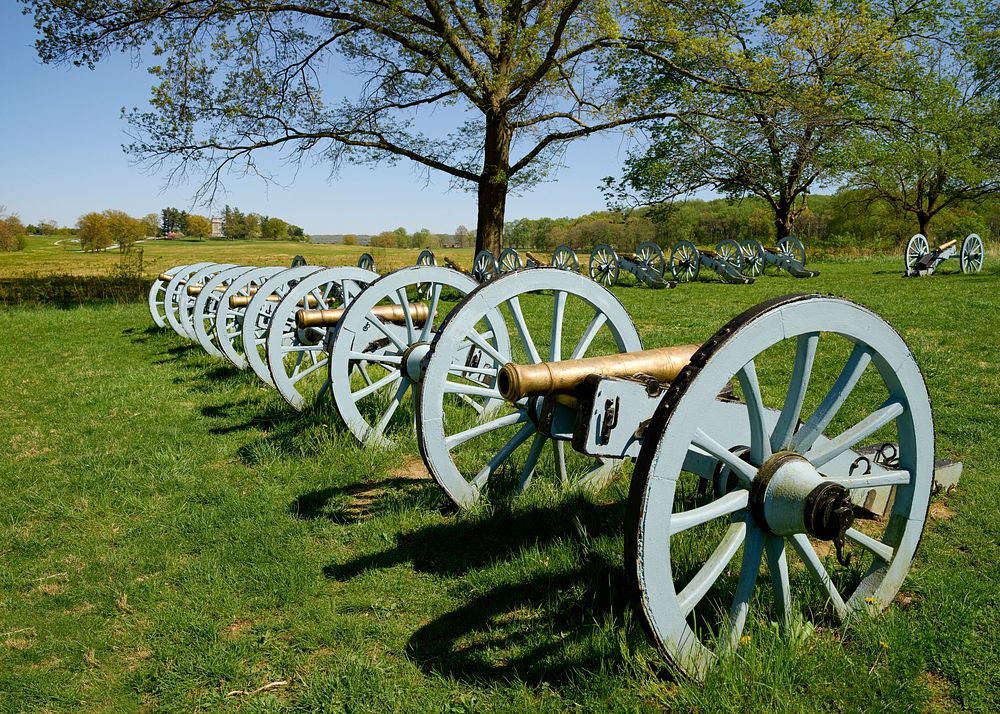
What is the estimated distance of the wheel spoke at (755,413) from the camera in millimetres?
2125

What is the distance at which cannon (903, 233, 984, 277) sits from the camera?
17.4 m

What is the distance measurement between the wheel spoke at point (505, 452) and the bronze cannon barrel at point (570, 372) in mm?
810

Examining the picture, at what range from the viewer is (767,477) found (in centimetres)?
223

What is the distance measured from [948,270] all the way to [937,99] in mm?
15463

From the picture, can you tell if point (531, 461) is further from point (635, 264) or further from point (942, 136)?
point (942, 136)

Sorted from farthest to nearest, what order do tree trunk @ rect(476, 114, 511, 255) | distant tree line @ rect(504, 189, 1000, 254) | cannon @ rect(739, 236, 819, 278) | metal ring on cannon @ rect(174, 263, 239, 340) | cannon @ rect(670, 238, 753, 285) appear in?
1. distant tree line @ rect(504, 189, 1000, 254)
2. cannon @ rect(739, 236, 819, 278)
3. cannon @ rect(670, 238, 753, 285)
4. tree trunk @ rect(476, 114, 511, 255)
5. metal ring on cannon @ rect(174, 263, 239, 340)

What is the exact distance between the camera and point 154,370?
9500 mm

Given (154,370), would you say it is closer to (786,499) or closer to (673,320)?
(673,320)

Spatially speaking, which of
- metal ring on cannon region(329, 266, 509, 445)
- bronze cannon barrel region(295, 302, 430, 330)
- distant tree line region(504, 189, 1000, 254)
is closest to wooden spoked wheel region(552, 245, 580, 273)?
distant tree line region(504, 189, 1000, 254)

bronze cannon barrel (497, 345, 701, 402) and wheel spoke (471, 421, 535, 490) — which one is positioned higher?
bronze cannon barrel (497, 345, 701, 402)

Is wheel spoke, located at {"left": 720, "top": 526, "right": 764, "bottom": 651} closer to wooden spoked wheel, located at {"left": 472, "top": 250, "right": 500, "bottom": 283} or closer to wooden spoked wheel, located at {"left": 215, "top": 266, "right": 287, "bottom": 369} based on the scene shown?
wooden spoked wheel, located at {"left": 215, "top": 266, "right": 287, "bottom": 369}

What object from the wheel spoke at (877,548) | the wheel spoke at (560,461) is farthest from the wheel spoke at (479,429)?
the wheel spoke at (877,548)

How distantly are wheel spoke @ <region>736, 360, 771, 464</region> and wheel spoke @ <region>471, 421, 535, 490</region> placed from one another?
1.60 metres

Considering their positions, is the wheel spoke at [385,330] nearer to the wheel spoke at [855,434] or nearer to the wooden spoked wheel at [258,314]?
the wooden spoked wheel at [258,314]
